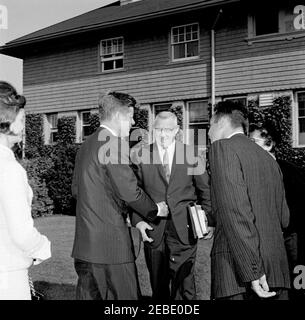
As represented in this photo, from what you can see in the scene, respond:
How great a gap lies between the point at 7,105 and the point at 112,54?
56.6 feet

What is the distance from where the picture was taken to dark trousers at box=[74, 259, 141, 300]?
3795mm

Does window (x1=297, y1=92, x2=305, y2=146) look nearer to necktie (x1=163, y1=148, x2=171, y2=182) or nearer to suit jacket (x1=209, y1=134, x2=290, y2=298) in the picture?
necktie (x1=163, y1=148, x2=171, y2=182)

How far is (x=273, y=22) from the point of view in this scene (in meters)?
16.3

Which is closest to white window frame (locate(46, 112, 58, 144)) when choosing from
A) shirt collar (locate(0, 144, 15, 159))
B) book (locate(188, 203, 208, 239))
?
book (locate(188, 203, 208, 239))

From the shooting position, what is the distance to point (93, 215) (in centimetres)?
384

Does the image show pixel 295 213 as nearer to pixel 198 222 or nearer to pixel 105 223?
pixel 198 222

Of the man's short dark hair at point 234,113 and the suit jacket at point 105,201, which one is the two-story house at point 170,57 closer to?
the man's short dark hair at point 234,113

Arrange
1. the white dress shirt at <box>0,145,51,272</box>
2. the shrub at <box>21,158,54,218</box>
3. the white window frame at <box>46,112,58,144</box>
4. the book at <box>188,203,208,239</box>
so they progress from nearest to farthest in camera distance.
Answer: the white dress shirt at <box>0,145,51,272</box>, the book at <box>188,203,208,239</box>, the shrub at <box>21,158,54,218</box>, the white window frame at <box>46,112,58,144</box>

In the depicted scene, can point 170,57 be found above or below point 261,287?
above

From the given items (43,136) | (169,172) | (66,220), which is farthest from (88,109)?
(169,172)

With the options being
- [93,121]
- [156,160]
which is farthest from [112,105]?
[93,121]

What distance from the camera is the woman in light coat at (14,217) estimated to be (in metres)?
2.86

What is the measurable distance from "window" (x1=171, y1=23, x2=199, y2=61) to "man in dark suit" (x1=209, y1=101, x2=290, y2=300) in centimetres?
1483
